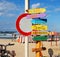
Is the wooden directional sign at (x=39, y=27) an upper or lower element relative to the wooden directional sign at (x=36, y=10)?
lower

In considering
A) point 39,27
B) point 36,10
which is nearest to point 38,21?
point 39,27

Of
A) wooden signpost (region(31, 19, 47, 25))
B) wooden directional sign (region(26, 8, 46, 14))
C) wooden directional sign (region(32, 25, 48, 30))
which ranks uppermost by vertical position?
wooden directional sign (region(26, 8, 46, 14))

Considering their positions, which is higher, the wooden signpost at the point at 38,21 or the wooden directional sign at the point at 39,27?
the wooden signpost at the point at 38,21

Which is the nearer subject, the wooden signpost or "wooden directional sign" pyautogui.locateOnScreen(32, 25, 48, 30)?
"wooden directional sign" pyautogui.locateOnScreen(32, 25, 48, 30)

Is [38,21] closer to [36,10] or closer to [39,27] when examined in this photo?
[39,27]

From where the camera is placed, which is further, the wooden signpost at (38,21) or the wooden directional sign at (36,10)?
the wooden signpost at (38,21)

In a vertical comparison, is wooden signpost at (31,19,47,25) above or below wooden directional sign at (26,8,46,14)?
below

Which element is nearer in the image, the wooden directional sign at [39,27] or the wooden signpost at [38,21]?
the wooden directional sign at [39,27]

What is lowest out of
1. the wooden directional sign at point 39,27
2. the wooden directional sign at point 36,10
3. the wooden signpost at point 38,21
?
the wooden directional sign at point 39,27

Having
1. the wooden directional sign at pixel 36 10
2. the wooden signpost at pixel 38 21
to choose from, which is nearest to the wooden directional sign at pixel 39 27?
the wooden signpost at pixel 38 21

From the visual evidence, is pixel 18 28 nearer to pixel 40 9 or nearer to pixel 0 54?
pixel 40 9

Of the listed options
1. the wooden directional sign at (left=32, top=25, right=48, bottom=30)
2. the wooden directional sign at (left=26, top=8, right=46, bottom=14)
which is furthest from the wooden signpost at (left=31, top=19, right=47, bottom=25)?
the wooden directional sign at (left=26, top=8, right=46, bottom=14)

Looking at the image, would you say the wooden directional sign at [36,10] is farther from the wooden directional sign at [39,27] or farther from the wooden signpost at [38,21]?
the wooden directional sign at [39,27]

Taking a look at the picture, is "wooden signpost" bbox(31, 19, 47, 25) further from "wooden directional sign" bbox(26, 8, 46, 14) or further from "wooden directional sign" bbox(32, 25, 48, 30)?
"wooden directional sign" bbox(26, 8, 46, 14)
